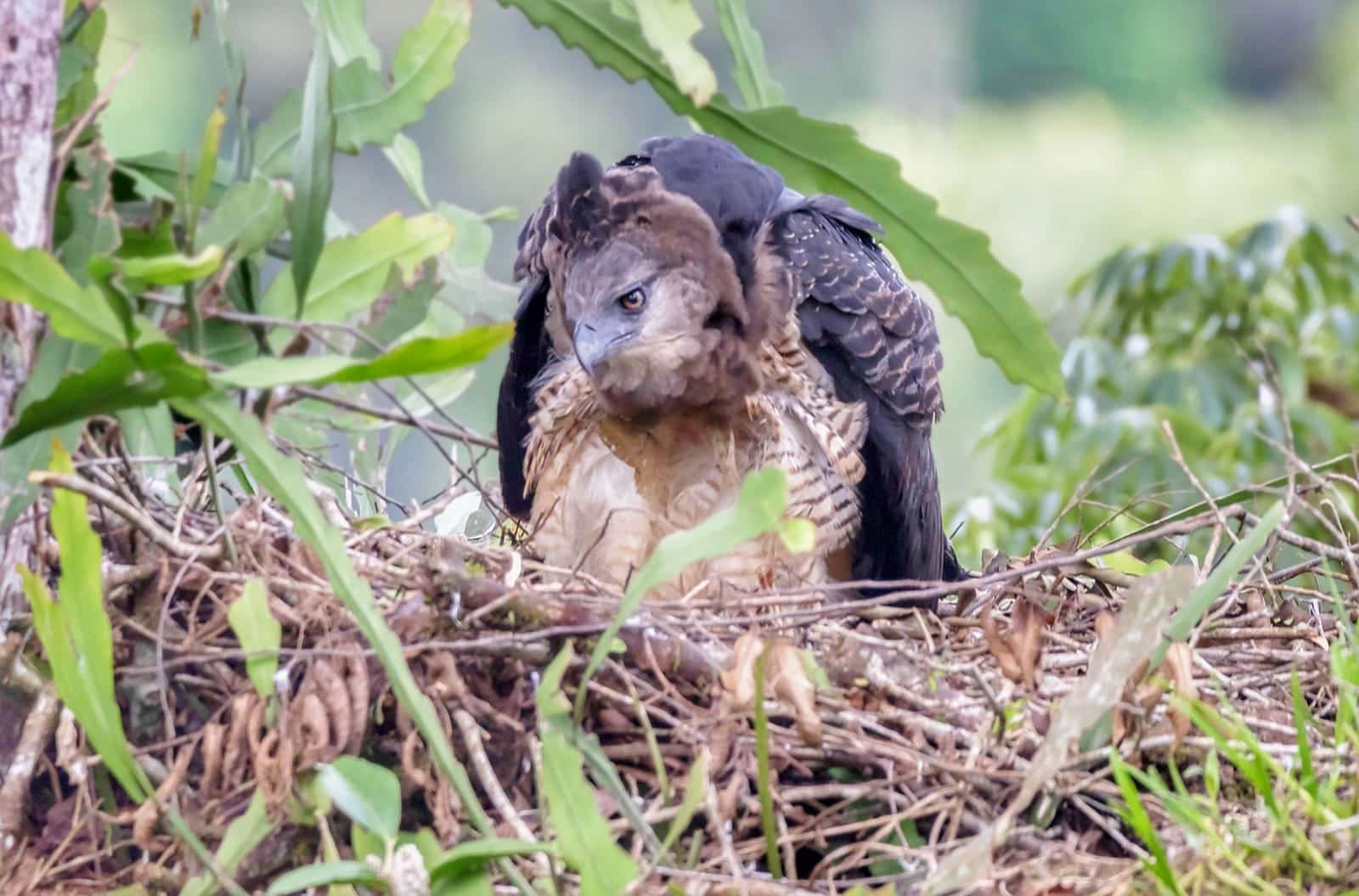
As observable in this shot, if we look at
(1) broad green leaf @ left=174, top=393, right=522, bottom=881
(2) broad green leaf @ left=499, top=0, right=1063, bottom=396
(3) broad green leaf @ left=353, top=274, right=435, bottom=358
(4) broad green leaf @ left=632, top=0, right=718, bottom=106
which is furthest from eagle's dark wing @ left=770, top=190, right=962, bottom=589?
(1) broad green leaf @ left=174, top=393, right=522, bottom=881

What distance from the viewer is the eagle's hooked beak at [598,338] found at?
2211 millimetres

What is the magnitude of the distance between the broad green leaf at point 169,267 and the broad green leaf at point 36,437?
14 cm

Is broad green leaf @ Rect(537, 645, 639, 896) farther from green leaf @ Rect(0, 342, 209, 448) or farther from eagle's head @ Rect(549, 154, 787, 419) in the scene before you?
eagle's head @ Rect(549, 154, 787, 419)

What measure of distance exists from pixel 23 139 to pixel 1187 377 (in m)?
2.98

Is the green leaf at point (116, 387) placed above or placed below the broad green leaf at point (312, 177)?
below

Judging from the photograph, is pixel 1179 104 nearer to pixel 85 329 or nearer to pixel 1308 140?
pixel 1308 140

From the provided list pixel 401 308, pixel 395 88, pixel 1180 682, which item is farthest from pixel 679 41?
pixel 1180 682

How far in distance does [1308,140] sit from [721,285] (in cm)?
1562

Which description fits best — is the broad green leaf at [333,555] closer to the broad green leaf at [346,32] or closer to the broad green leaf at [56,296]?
the broad green leaf at [56,296]

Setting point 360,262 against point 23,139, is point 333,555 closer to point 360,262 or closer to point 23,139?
point 360,262

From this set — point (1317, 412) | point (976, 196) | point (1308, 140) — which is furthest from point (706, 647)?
point (1308, 140)

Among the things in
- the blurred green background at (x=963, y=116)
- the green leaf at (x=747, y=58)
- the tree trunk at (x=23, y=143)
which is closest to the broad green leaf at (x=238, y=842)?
the tree trunk at (x=23, y=143)

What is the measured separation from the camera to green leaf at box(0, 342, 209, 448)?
140cm

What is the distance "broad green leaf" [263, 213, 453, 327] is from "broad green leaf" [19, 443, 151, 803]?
29 centimetres
